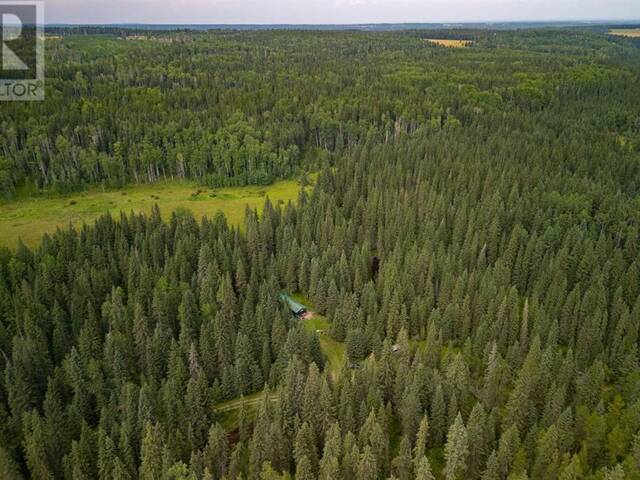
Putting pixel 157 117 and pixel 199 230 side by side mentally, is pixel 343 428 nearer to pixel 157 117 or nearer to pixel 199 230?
pixel 199 230

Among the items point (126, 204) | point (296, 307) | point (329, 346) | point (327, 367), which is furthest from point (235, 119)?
point (327, 367)

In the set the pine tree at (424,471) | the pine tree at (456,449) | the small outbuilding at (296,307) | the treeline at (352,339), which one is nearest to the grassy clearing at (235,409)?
the treeline at (352,339)

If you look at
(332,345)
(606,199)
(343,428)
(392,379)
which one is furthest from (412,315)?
(606,199)

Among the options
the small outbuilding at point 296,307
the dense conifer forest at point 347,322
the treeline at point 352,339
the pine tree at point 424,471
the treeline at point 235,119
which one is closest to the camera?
the pine tree at point 424,471

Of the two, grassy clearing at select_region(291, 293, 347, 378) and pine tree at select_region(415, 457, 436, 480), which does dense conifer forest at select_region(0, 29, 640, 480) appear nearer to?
pine tree at select_region(415, 457, 436, 480)

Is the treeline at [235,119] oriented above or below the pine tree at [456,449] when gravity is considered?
above

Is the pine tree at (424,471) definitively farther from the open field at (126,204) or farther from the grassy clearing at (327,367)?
the open field at (126,204)
